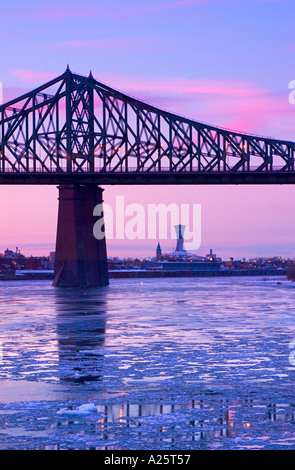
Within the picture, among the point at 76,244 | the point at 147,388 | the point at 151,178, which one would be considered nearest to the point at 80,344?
the point at 147,388

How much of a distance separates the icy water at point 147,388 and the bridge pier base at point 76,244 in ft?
215

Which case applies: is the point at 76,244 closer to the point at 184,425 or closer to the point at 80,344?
the point at 80,344

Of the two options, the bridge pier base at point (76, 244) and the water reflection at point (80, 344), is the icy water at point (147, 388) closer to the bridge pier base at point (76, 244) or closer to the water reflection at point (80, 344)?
the water reflection at point (80, 344)

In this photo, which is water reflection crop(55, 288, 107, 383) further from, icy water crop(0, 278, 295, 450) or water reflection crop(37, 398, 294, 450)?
water reflection crop(37, 398, 294, 450)

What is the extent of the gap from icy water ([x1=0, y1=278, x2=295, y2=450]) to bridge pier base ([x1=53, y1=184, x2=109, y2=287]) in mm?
65434

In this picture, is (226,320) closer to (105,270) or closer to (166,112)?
(105,270)

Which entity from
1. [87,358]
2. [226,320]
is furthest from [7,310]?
[87,358]

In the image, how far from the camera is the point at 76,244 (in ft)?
320

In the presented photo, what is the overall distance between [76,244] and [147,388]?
81.6 meters

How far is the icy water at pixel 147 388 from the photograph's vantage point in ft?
39.2

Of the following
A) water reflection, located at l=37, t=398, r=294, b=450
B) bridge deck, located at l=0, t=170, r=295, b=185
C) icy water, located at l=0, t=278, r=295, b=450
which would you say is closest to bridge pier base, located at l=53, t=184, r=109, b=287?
bridge deck, located at l=0, t=170, r=295, b=185
